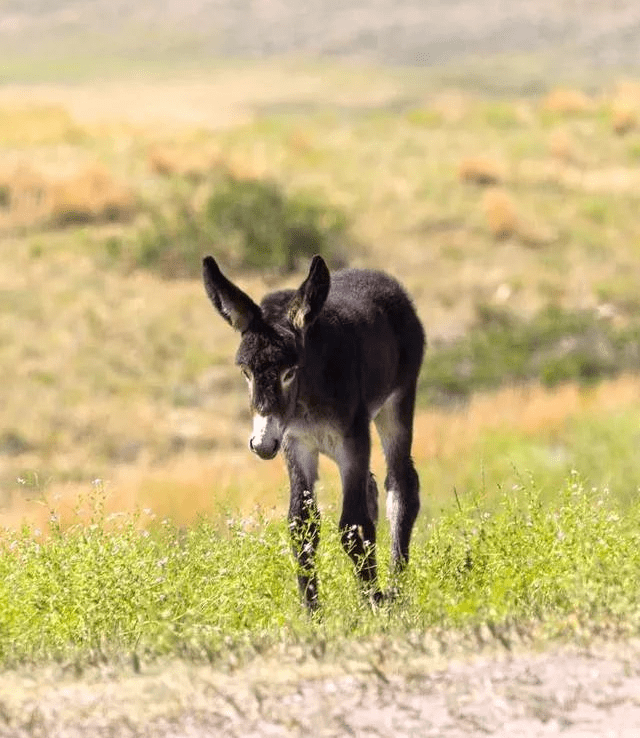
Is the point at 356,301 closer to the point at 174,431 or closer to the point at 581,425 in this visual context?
the point at 581,425

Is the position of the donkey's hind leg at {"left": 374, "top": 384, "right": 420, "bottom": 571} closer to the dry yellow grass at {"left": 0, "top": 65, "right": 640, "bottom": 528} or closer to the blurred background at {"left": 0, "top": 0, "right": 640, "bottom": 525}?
the blurred background at {"left": 0, "top": 0, "right": 640, "bottom": 525}

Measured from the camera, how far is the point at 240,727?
7.12 m

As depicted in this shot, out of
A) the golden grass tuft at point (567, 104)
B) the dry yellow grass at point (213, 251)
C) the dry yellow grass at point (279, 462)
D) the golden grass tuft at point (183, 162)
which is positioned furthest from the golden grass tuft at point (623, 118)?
the dry yellow grass at point (279, 462)

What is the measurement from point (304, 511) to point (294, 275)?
108 feet

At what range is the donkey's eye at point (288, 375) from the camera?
9192 mm

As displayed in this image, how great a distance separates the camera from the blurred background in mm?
26297

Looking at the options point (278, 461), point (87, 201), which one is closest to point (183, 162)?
point (87, 201)

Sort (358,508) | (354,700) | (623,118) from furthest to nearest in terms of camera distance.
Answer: (623,118) < (358,508) < (354,700)

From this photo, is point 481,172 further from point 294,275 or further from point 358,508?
point 358,508

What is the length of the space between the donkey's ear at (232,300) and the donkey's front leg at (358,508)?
94cm

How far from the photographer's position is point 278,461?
85.7ft

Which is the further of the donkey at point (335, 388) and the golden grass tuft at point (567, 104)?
the golden grass tuft at point (567, 104)

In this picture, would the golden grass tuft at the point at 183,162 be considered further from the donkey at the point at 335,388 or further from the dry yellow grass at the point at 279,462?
the donkey at the point at 335,388

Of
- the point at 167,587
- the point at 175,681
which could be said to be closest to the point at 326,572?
the point at 167,587
